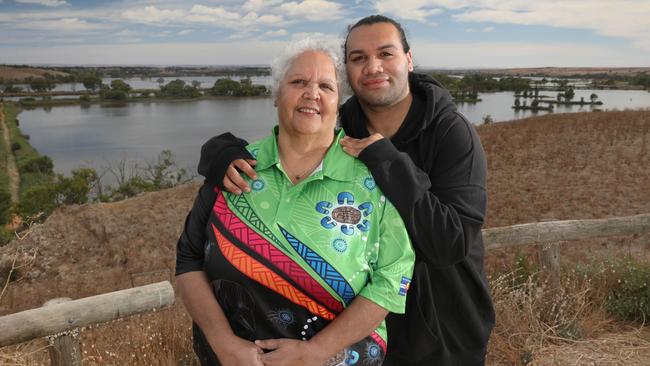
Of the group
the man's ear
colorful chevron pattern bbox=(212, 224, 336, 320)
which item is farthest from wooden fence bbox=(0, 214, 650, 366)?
the man's ear

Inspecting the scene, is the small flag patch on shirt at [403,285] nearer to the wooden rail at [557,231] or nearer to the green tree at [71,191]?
the wooden rail at [557,231]

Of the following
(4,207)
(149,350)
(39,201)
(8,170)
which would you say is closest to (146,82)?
(8,170)

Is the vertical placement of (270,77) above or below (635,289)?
above

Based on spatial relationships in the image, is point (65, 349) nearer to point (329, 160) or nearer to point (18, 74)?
point (329, 160)

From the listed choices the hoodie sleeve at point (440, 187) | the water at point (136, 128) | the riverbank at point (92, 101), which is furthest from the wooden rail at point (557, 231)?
the riverbank at point (92, 101)

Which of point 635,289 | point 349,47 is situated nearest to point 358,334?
point 349,47

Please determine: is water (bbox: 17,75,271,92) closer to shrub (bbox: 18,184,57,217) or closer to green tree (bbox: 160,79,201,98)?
green tree (bbox: 160,79,201,98)

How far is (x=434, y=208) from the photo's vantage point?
155cm

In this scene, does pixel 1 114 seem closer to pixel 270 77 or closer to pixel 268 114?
pixel 268 114

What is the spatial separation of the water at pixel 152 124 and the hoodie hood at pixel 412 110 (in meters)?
54.8

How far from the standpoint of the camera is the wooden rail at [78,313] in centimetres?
241

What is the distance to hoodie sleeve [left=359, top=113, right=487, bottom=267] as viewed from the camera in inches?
60.4

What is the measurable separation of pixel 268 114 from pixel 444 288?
93262mm

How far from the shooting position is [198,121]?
3760 inches
